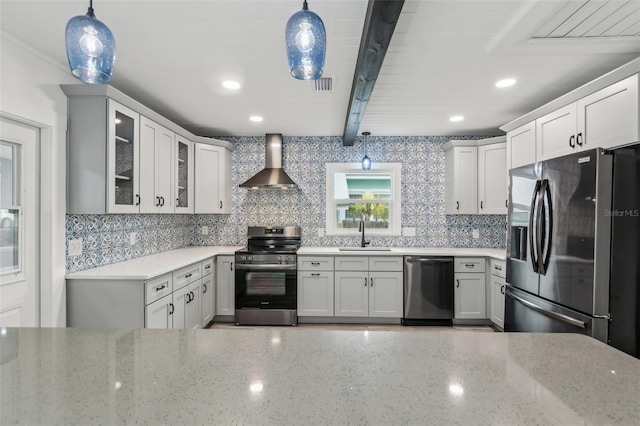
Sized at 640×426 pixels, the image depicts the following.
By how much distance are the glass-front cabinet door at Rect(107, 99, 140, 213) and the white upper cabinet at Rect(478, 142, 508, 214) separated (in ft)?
12.4

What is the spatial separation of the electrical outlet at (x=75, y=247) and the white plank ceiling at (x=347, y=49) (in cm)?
132

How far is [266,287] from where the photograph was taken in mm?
3699

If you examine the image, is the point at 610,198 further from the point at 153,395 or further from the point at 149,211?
the point at 149,211

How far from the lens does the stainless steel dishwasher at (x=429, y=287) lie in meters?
3.68

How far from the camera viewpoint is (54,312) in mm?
2170

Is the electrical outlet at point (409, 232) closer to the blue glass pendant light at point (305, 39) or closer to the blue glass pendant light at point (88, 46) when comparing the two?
the blue glass pendant light at point (305, 39)

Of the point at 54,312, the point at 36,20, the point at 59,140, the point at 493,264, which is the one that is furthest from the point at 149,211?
the point at 493,264

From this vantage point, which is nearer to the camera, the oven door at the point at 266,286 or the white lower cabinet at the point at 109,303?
the white lower cabinet at the point at 109,303

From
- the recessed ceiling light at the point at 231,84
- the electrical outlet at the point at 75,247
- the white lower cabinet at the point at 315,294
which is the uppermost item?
the recessed ceiling light at the point at 231,84

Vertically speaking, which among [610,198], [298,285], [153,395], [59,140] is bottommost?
[298,285]

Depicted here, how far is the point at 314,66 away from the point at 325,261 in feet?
9.47

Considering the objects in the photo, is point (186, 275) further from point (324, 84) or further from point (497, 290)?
point (497, 290)

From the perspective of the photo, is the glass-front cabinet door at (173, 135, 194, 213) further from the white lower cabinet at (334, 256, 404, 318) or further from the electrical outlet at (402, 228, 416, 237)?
the electrical outlet at (402, 228, 416, 237)

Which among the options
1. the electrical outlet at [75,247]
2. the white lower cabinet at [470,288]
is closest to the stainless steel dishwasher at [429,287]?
the white lower cabinet at [470,288]
